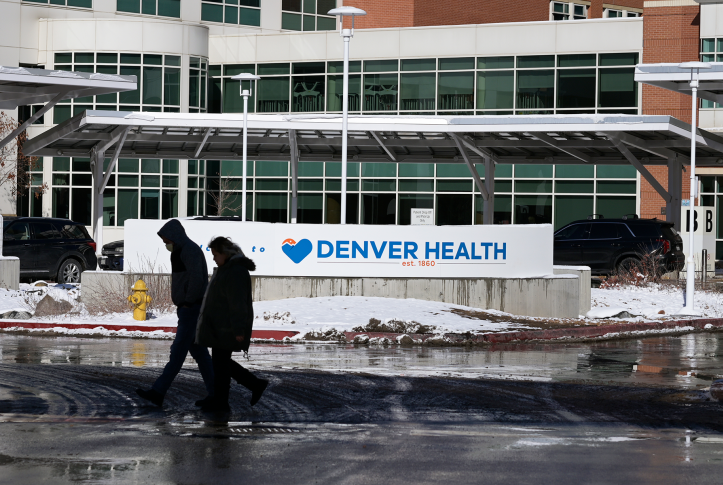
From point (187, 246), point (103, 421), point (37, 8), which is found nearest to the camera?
point (103, 421)

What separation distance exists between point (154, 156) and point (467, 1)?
19.8 meters

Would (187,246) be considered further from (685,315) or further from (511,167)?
(511,167)

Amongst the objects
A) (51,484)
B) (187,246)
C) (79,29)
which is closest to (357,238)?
(187,246)

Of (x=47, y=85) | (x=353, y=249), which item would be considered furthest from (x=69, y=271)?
(x=353, y=249)

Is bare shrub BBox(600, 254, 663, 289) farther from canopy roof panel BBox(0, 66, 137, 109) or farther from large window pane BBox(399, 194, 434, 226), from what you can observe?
large window pane BBox(399, 194, 434, 226)

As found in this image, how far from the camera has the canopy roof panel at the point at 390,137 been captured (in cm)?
2748

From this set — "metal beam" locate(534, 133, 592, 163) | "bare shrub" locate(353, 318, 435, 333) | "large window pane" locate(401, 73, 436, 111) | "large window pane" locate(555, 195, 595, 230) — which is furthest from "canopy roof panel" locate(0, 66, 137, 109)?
"large window pane" locate(555, 195, 595, 230)

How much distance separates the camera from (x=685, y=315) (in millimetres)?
20578

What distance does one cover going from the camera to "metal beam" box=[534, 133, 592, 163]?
29.6 metres

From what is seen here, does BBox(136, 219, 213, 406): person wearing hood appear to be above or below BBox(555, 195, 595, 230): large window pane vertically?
below

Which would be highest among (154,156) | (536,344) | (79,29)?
(79,29)

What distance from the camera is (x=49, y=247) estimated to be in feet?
84.5

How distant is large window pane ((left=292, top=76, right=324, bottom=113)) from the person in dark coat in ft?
117

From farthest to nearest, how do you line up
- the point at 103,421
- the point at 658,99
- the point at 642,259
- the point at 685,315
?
the point at 658,99
the point at 642,259
the point at 685,315
the point at 103,421
